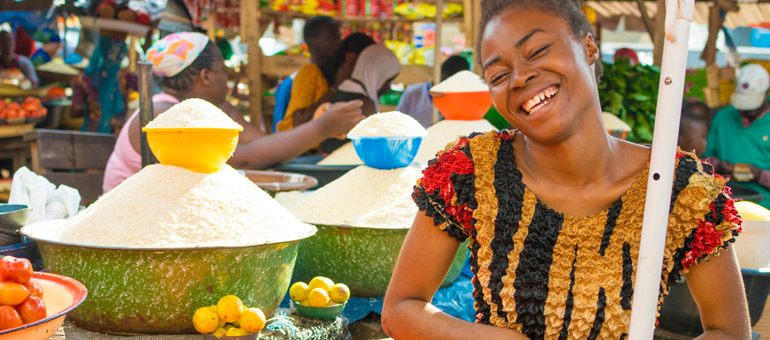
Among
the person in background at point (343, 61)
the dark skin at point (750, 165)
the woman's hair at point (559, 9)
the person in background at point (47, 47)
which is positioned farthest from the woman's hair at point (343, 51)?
the person in background at point (47, 47)

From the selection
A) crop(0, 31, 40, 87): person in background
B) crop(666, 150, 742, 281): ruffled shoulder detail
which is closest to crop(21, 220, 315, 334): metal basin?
crop(666, 150, 742, 281): ruffled shoulder detail

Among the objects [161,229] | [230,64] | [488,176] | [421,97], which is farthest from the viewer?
[230,64]

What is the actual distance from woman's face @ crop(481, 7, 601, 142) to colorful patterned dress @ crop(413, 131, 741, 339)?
132 millimetres

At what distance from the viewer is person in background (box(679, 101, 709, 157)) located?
4.32m

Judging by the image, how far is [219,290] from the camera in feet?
4.16

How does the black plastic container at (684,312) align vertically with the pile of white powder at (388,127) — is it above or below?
below

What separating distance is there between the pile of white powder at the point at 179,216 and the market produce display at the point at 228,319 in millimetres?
117

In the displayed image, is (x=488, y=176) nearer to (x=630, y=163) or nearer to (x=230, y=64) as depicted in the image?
(x=630, y=163)

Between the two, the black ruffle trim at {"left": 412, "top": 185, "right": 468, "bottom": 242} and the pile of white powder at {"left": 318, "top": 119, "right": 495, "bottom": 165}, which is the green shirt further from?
the black ruffle trim at {"left": 412, "top": 185, "right": 468, "bottom": 242}

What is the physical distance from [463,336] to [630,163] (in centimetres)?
39

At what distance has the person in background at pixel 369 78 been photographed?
3.37 metres

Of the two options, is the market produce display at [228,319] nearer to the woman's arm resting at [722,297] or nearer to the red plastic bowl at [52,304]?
the red plastic bowl at [52,304]

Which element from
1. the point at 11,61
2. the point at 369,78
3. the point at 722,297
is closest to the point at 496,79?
the point at 722,297

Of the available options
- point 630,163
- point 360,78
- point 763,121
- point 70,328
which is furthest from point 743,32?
point 70,328
